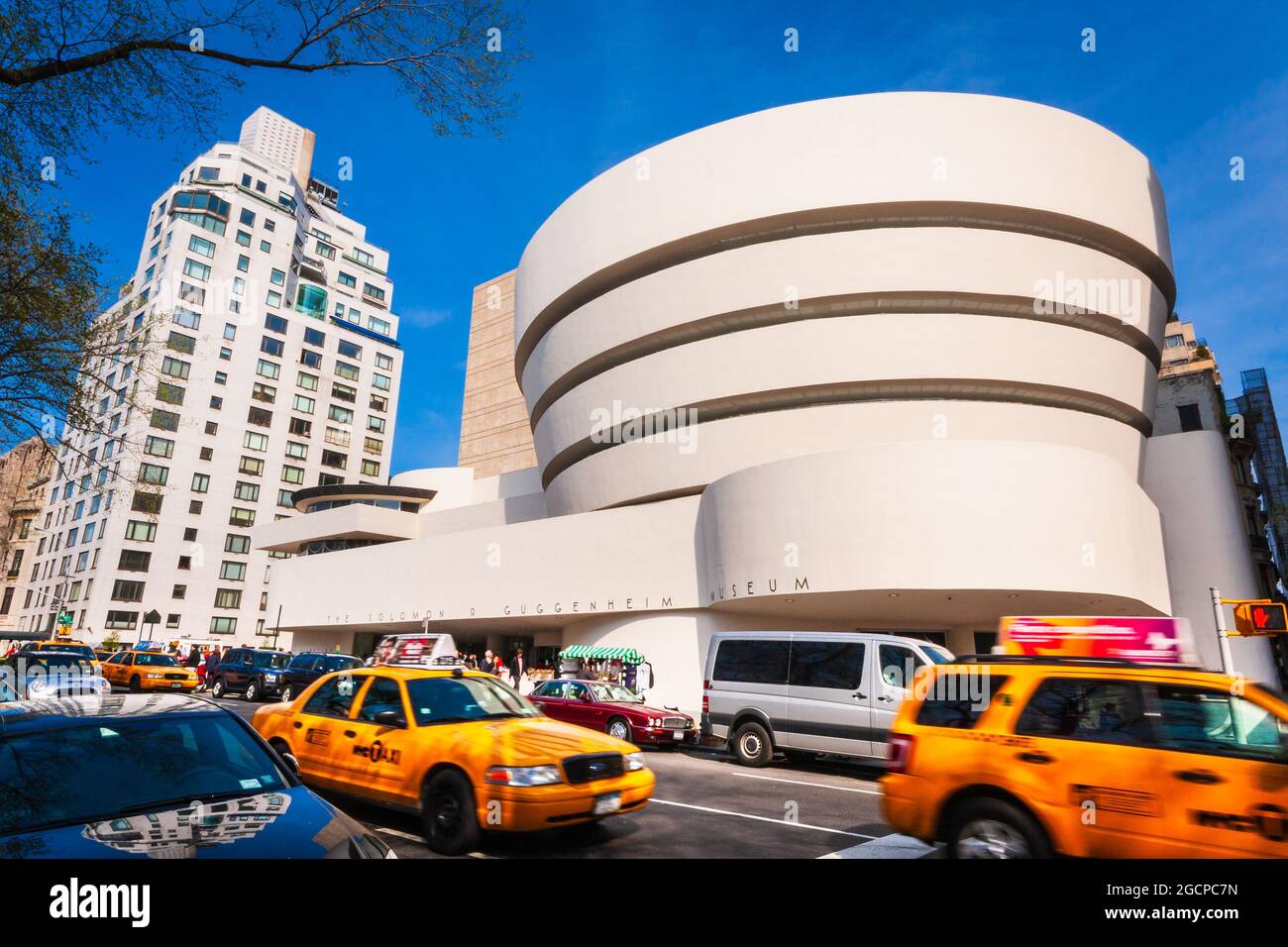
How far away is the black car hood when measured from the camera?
2902 millimetres

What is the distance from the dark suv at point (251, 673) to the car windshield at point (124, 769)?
22654 millimetres

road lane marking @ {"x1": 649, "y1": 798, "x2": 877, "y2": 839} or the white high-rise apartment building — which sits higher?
the white high-rise apartment building

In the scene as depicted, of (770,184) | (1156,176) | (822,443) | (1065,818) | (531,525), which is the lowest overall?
(1065,818)

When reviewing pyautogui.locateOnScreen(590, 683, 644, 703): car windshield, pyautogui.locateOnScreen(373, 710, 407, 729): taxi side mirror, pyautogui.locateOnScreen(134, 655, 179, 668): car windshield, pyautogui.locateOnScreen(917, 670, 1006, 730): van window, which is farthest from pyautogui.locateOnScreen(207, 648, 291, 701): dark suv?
pyautogui.locateOnScreen(917, 670, 1006, 730): van window

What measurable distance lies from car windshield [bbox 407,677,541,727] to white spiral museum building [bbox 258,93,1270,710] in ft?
58.5

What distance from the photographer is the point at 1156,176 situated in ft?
104

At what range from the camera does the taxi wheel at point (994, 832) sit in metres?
5.04

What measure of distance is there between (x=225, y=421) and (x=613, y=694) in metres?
64.9

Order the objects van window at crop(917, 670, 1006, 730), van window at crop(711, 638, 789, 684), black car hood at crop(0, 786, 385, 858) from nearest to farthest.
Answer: black car hood at crop(0, 786, 385, 858) → van window at crop(917, 670, 1006, 730) → van window at crop(711, 638, 789, 684)

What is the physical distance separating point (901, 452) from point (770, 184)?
1326cm

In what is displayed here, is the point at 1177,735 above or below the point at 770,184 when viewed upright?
below

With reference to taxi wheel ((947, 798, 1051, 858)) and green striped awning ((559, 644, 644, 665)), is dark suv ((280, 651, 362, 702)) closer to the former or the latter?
green striped awning ((559, 644, 644, 665))
